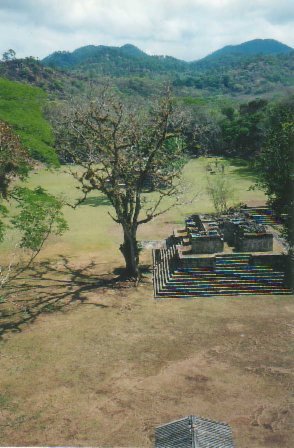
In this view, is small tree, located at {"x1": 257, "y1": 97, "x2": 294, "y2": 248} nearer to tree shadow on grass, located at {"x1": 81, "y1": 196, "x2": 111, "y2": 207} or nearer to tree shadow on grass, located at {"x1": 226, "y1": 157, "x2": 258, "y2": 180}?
tree shadow on grass, located at {"x1": 81, "y1": 196, "x2": 111, "y2": 207}

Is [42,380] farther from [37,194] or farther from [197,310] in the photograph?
[37,194]

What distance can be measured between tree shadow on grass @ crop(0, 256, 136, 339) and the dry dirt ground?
91 millimetres

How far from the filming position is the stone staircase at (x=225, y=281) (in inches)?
882

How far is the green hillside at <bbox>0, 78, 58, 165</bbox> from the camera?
25.0 meters

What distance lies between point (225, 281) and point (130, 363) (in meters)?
8.27

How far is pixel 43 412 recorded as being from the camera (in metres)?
13.7

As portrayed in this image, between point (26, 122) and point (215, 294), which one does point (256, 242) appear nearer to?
point (215, 294)

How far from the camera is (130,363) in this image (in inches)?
641

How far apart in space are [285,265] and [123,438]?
14.0 m

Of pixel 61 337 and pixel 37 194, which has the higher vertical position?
pixel 37 194

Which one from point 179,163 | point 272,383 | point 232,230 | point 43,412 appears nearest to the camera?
point 43,412

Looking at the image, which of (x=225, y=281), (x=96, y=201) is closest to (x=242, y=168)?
(x=96, y=201)

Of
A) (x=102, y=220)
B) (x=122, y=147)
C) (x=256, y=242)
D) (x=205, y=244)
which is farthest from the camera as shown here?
(x=102, y=220)

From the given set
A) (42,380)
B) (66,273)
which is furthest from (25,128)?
(42,380)
